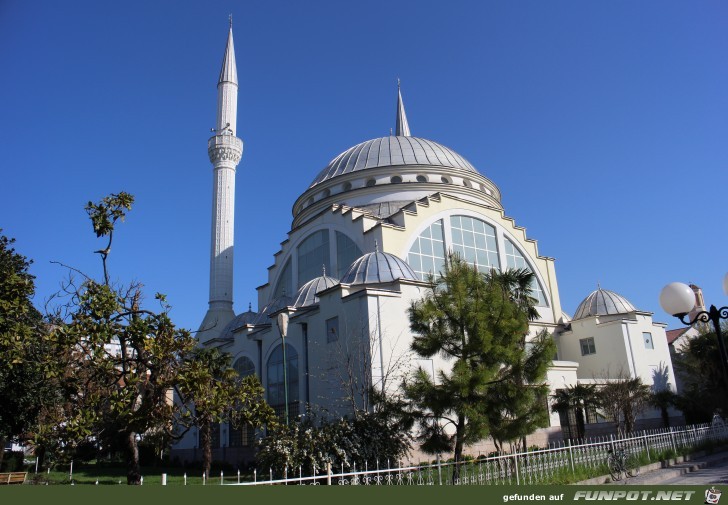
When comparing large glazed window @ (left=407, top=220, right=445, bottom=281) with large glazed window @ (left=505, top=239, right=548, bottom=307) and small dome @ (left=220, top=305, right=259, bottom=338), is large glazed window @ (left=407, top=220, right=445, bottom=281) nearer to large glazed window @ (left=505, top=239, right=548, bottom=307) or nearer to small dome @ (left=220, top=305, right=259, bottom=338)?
large glazed window @ (left=505, top=239, right=548, bottom=307)

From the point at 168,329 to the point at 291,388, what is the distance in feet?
48.6

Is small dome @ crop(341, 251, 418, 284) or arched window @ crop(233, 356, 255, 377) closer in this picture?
small dome @ crop(341, 251, 418, 284)

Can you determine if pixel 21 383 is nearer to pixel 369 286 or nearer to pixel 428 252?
pixel 369 286

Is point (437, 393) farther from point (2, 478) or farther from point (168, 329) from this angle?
point (2, 478)

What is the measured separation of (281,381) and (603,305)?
57.8ft

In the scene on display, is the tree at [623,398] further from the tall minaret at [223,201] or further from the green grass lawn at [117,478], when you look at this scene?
the tall minaret at [223,201]

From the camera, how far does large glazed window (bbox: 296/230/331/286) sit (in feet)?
101

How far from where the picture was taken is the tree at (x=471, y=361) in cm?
1263

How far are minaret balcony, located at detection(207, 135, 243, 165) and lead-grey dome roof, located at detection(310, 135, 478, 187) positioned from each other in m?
5.47

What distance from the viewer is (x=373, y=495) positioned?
5.75m

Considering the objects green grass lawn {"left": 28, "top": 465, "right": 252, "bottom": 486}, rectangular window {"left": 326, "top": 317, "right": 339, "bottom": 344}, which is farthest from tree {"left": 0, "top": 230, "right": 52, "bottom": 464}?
rectangular window {"left": 326, "top": 317, "right": 339, "bottom": 344}

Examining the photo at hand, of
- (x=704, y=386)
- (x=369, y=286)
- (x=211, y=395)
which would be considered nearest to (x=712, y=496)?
(x=211, y=395)

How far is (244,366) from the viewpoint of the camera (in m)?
27.9

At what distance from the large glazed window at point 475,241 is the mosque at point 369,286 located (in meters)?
0.08
